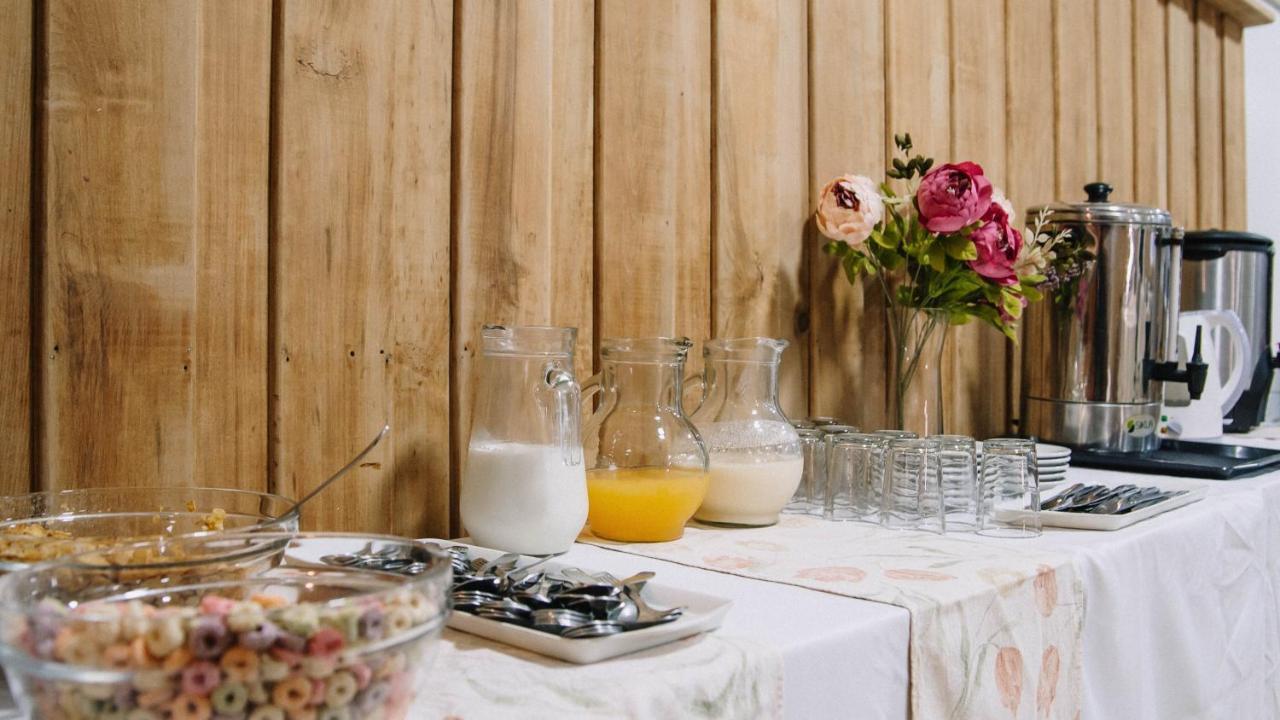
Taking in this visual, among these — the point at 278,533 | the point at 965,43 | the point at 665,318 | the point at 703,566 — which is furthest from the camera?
the point at 965,43

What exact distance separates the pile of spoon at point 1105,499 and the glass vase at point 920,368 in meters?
0.27

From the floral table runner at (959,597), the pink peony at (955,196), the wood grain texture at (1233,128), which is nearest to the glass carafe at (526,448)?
the floral table runner at (959,597)

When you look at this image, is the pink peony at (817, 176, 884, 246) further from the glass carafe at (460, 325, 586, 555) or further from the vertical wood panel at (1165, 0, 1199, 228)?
the vertical wood panel at (1165, 0, 1199, 228)

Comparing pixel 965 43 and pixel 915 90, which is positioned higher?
pixel 965 43

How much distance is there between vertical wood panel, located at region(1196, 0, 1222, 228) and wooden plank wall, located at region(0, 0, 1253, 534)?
56.6 inches

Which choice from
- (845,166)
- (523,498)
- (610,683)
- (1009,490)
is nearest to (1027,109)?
(845,166)

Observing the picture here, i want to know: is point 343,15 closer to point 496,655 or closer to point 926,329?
point 496,655

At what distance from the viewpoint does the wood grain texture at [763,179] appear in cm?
141

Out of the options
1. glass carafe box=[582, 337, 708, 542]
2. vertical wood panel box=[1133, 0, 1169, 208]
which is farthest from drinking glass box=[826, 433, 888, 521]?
vertical wood panel box=[1133, 0, 1169, 208]

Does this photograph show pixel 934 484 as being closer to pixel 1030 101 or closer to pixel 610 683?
pixel 610 683

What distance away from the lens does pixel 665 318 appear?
132 centimetres

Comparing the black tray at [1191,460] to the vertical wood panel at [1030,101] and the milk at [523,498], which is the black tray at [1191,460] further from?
the milk at [523,498]

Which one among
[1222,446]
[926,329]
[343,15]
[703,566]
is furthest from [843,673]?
[1222,446]

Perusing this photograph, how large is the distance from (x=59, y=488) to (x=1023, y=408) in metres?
1.57
